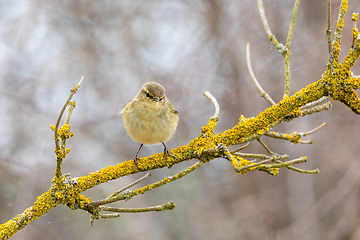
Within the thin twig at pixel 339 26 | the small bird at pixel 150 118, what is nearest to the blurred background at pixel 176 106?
the small bird at pixel 150 118

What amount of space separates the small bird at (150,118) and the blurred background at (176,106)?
109 inches

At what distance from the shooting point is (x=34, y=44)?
259 inches

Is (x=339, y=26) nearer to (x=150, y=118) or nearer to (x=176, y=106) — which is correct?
(x=150, y=118)

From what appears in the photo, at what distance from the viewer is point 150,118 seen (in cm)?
327

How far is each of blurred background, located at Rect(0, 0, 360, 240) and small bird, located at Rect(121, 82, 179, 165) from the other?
2.76 metres

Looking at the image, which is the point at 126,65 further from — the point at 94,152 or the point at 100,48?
the point at 94,152

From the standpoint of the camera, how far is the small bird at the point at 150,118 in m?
3.22

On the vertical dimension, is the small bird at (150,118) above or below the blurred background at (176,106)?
below

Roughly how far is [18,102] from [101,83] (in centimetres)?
135

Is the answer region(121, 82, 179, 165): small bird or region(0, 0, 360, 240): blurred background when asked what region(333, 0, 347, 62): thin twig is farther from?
region(0, 0, 360, 240): blurred background

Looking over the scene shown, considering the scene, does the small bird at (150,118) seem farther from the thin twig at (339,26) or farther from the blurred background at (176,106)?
the blurred background at (176,106)

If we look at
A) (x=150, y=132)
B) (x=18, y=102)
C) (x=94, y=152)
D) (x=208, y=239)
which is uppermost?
(x=18, y=102)

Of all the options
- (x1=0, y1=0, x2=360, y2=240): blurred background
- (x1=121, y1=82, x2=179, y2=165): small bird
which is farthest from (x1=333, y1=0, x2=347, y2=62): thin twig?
(x1=0, y1=0, x2=360, y2=240): blurred background

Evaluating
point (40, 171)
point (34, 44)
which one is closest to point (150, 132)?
point (40, 171)
